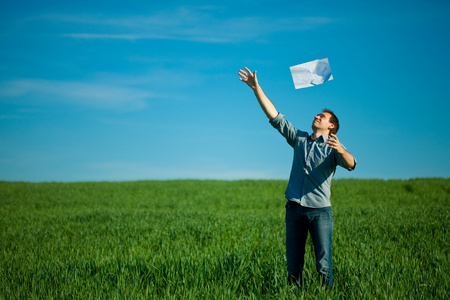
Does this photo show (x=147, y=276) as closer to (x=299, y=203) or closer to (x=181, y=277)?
(x=181, y=277)

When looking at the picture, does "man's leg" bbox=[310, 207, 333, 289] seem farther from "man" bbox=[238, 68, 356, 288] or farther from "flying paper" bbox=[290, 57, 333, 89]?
"flying paper" bbox=[290, 57, 333, 89]

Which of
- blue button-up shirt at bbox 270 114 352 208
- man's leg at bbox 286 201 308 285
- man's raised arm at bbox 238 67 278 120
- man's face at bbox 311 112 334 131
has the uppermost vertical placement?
man's raised arm at bbox 238 67 278 120

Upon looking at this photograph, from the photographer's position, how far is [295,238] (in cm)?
448

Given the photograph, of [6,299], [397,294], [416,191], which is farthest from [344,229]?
[416,191]

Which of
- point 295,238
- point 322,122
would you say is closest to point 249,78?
point 322,122

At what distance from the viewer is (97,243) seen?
29.2ft

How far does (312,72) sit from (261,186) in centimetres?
2524

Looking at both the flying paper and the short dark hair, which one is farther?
the short dark hair

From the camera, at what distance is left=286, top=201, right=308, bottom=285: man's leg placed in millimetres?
4434

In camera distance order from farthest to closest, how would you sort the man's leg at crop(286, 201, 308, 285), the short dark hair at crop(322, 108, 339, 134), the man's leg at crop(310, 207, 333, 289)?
the short dark hair at crop(322, 108, 339, 134) → the man's leg at crop(286, 201, 308, 285) → the man's leg at crop(310, 207, 333, 289)

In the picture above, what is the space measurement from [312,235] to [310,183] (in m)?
0.67

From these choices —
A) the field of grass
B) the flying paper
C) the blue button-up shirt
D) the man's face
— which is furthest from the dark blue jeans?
the flying paper

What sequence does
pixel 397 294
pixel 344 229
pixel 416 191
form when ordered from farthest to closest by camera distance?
pixel 416 191 → pixel 344 229 → pixel 397 294

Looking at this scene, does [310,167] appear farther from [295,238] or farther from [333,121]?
[295,238]
